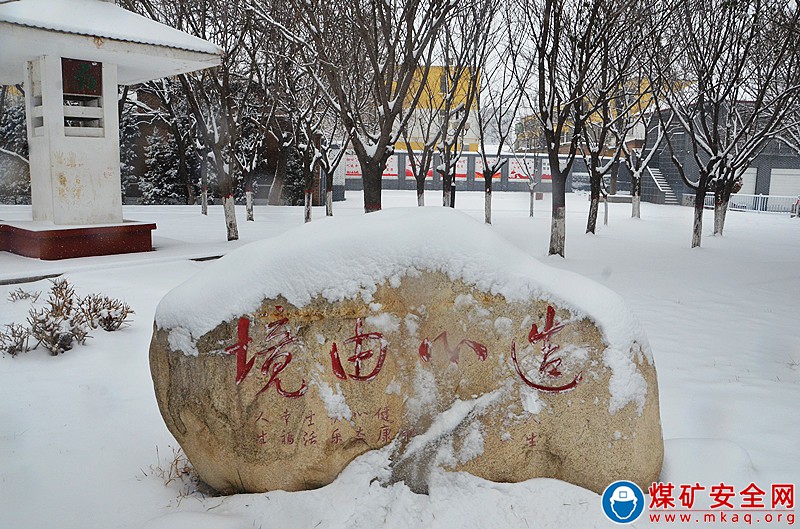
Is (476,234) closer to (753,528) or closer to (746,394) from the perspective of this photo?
(753,528)

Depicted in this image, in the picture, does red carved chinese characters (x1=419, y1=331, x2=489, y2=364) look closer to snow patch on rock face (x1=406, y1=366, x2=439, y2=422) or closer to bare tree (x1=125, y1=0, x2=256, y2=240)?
snow patch on rock face (x1=406, y1=366, x2=439, y2=422)

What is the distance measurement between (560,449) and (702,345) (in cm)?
395

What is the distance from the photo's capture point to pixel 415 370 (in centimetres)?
327

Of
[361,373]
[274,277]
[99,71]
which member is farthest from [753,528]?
[99,71]

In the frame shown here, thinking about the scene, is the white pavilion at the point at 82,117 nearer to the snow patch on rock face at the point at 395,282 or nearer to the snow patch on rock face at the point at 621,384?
the snow patch on rock face at the point at 395,282

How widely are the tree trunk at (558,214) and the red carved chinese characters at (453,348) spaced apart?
8395 millimetres

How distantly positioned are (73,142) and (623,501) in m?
10.6

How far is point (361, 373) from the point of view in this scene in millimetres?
3248

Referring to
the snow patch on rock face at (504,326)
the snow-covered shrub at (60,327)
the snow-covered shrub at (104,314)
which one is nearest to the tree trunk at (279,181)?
the snow-covered shrub at (104,314)

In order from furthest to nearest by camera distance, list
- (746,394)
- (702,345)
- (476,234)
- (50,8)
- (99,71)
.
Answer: (99,71)
(50,8)
(702,345)
(746,394)
(476,234)

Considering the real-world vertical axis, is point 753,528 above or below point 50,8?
below

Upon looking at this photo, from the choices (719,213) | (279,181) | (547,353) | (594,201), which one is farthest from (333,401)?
(279,181)

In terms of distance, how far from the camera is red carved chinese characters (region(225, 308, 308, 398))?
3.22 m

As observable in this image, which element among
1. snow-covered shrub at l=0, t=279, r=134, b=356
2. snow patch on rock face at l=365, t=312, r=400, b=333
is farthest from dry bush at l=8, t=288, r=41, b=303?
snow patch on rock face at l=365, t=312, r=400, b=333
